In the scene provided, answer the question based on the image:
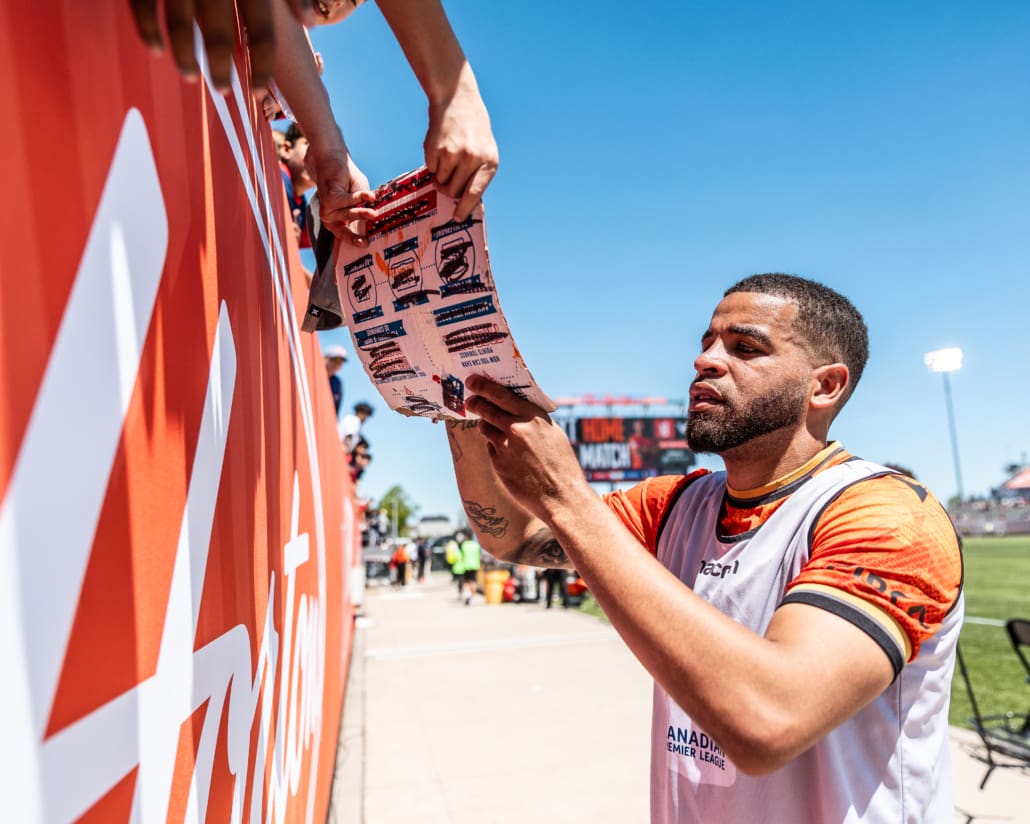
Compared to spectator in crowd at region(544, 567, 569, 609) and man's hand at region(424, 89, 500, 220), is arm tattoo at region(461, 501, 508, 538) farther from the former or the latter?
spectator in crowd at region(544, 567, 569, 609)

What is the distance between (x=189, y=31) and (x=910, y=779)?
1.78 metres

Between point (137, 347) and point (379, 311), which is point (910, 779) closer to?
point (379, 311)

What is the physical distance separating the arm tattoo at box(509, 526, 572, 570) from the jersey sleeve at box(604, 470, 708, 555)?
8.3 inches

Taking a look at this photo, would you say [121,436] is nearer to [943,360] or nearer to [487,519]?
[487,519]

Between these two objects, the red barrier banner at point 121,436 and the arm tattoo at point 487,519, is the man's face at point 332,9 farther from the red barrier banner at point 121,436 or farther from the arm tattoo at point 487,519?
the arm tattoo at point 487,519

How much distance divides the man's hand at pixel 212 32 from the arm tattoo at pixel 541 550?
1821 mm

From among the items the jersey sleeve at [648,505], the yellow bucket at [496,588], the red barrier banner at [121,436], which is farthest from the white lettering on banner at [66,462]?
the yellow bucket at [496,588]

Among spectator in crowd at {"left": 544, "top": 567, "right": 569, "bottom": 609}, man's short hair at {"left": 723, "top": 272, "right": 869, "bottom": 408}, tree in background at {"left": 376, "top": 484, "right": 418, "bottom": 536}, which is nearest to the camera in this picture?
man's short hair at {"left": 723, "top": 272, "right": 869, "bottom": 408}

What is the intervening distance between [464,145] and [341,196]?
13.3 inches

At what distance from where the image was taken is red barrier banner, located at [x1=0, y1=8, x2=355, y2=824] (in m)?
0.49

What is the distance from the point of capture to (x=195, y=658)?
90 centimetres

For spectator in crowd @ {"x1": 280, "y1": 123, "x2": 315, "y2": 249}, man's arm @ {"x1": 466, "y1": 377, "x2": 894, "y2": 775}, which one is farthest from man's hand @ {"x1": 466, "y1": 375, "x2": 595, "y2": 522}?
spectator in crowd @ {"x1": 280, "y1": 123, "x2": 315, "y2": 249}

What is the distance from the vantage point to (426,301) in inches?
49.9

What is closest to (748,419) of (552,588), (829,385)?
(829,385)
